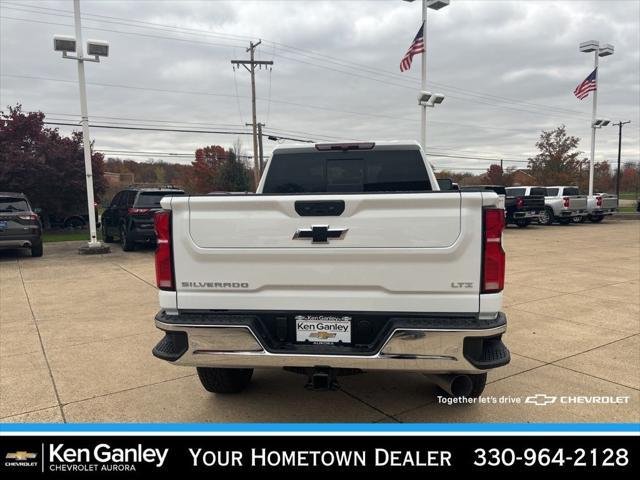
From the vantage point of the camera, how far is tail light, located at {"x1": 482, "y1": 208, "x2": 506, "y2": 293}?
9.15 feet

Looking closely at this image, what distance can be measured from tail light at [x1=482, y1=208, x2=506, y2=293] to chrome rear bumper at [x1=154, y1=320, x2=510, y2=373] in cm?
26

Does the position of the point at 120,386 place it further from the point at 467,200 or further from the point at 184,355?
the point at 467,200

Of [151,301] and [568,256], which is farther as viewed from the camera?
[568,256]

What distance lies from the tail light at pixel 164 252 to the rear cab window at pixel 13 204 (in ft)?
37.8

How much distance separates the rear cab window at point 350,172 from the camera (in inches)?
192

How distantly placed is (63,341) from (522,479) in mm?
5119

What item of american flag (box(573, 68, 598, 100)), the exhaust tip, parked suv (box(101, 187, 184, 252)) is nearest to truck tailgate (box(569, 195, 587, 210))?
american flag (box(573, 68, 598, 100))

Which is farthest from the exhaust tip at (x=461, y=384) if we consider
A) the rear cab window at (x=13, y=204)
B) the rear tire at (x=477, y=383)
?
the rear cab window at (x=13, y=204)

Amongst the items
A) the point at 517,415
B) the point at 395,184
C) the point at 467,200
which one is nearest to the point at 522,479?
the point at 517,415

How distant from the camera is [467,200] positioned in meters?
2.76

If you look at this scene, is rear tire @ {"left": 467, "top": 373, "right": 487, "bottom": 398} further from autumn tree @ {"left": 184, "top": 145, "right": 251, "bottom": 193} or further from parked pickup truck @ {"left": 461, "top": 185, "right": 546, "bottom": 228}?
autumn tree @ {"left": 184, "top": 145, "right": 251, "bottom": 193}

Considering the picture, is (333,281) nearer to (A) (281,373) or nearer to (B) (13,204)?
(A) (281,373)

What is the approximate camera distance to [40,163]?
72.5 ft

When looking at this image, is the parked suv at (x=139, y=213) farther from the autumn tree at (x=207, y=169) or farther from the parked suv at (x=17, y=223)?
the autumn tree at (x=207, y=169)
